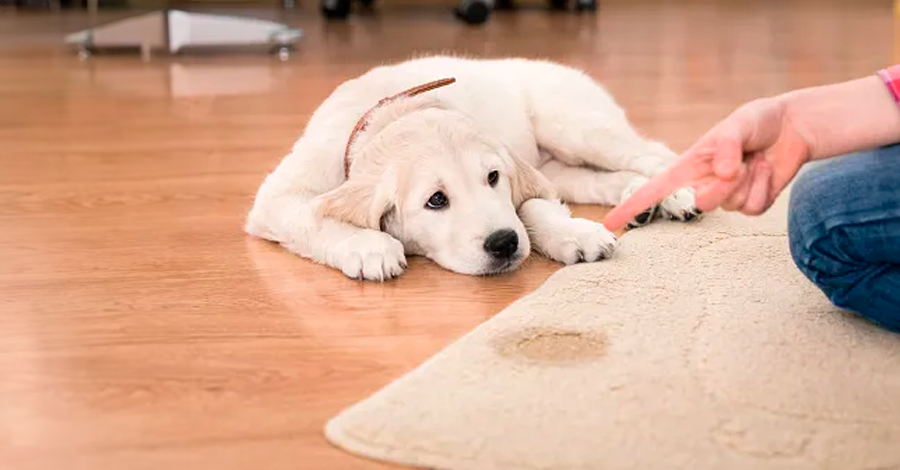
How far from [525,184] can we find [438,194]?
201 mm

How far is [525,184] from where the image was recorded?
1.98 m

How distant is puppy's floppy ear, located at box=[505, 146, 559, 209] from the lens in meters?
1.96

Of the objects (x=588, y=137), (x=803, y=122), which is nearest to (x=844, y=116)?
(x=803, y=122)

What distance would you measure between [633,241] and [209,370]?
0.76m

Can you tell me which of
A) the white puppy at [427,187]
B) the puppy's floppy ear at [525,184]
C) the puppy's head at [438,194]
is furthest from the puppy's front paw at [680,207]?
the puppy's head at [438,194]

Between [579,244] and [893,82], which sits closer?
[893,82]

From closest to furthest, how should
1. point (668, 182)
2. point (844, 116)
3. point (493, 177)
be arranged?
point (668, 182)
point (844, 116)
point (493, 177)

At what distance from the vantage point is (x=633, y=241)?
193 centimetres

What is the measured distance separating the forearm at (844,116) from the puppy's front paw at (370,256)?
26.5 inches

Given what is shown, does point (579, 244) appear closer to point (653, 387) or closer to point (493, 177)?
point (493, 177)

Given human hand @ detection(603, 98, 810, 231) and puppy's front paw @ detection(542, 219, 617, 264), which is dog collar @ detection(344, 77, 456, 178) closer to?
puppy's front paw @ detection(542, 219, 617, 264)

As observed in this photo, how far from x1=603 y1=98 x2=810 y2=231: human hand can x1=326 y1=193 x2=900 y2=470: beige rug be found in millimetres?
186

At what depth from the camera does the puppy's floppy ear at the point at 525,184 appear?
196cm

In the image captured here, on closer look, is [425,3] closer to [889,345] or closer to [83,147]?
[83,147]
